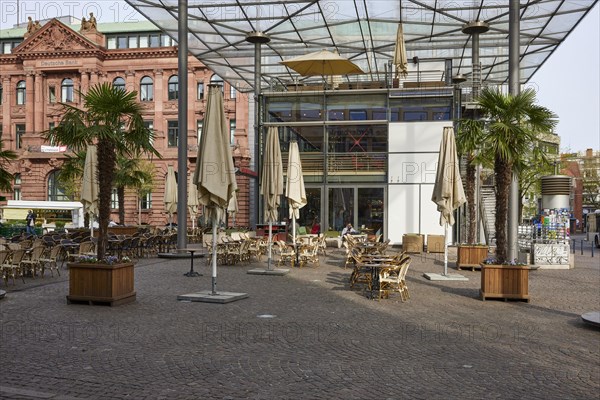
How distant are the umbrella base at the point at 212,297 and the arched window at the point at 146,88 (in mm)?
41527

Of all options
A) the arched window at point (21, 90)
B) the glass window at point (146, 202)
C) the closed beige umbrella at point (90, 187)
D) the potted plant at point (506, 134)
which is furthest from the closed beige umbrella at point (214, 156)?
the arched window at point (21, 90)

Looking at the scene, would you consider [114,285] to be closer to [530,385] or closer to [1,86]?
→ [530,385]

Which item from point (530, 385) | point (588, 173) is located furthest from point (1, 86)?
point (588, 173)

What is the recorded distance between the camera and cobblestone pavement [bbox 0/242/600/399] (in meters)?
5.41

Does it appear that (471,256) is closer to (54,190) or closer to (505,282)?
(505,282)

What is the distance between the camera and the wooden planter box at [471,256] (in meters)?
17.0

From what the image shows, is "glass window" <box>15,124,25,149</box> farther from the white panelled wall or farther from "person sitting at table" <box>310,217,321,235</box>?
the white panelled wall

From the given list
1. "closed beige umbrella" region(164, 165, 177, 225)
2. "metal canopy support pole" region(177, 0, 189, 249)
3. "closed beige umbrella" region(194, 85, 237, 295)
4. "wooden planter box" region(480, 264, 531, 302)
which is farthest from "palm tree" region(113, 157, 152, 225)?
"wooden planter box" region(480, 264, 531, 302)

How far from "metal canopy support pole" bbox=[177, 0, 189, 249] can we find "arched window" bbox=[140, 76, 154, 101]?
1159 inches

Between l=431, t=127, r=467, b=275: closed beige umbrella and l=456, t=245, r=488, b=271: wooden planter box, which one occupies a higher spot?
l=431, t=127, r=467, b=275: closed beige umbrella

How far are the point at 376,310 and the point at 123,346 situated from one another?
4.62 meters

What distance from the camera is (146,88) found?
4959 cm

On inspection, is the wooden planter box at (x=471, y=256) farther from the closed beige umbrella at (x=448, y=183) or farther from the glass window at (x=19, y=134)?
the glass window at (x=19, y=134)

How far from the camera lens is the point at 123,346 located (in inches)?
273
